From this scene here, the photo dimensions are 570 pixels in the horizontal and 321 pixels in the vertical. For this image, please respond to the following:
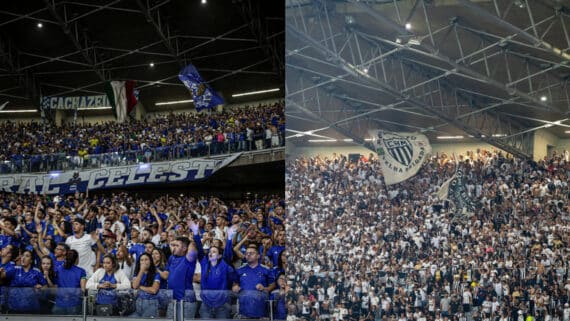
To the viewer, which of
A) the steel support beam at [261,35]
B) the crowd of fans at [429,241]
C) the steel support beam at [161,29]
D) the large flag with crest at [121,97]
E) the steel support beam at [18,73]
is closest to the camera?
the crowd of fans at [429,241]

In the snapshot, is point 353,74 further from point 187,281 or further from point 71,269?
point 71,269

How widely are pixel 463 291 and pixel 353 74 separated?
5.74 ft

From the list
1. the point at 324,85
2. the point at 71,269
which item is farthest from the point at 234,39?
the point at 324,85

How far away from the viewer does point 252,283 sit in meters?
7.73

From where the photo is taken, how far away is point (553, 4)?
450cm

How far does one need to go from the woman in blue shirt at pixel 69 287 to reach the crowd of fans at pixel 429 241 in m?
3.68

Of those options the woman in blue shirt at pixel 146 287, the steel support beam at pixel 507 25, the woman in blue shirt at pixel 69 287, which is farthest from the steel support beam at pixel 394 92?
the woman in blue shirt at pixel 69 287

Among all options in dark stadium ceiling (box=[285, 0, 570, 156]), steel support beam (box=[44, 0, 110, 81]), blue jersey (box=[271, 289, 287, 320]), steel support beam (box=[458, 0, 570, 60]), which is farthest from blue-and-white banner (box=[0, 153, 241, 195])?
steel support beam (box=[458, 0, 570, 60])

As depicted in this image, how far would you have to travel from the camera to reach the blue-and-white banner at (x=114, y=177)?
2608 centimetres

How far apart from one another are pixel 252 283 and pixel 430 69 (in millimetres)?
3768

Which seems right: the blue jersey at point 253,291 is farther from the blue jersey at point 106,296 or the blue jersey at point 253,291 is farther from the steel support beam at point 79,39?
the steel support beam at point 79,39

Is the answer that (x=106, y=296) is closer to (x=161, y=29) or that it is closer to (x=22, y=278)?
(x=22, y=278)

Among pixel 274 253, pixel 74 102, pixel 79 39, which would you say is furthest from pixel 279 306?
pixel 74 102

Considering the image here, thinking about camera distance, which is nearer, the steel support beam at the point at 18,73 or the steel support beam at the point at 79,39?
the steel support beam at the point at 79,39
